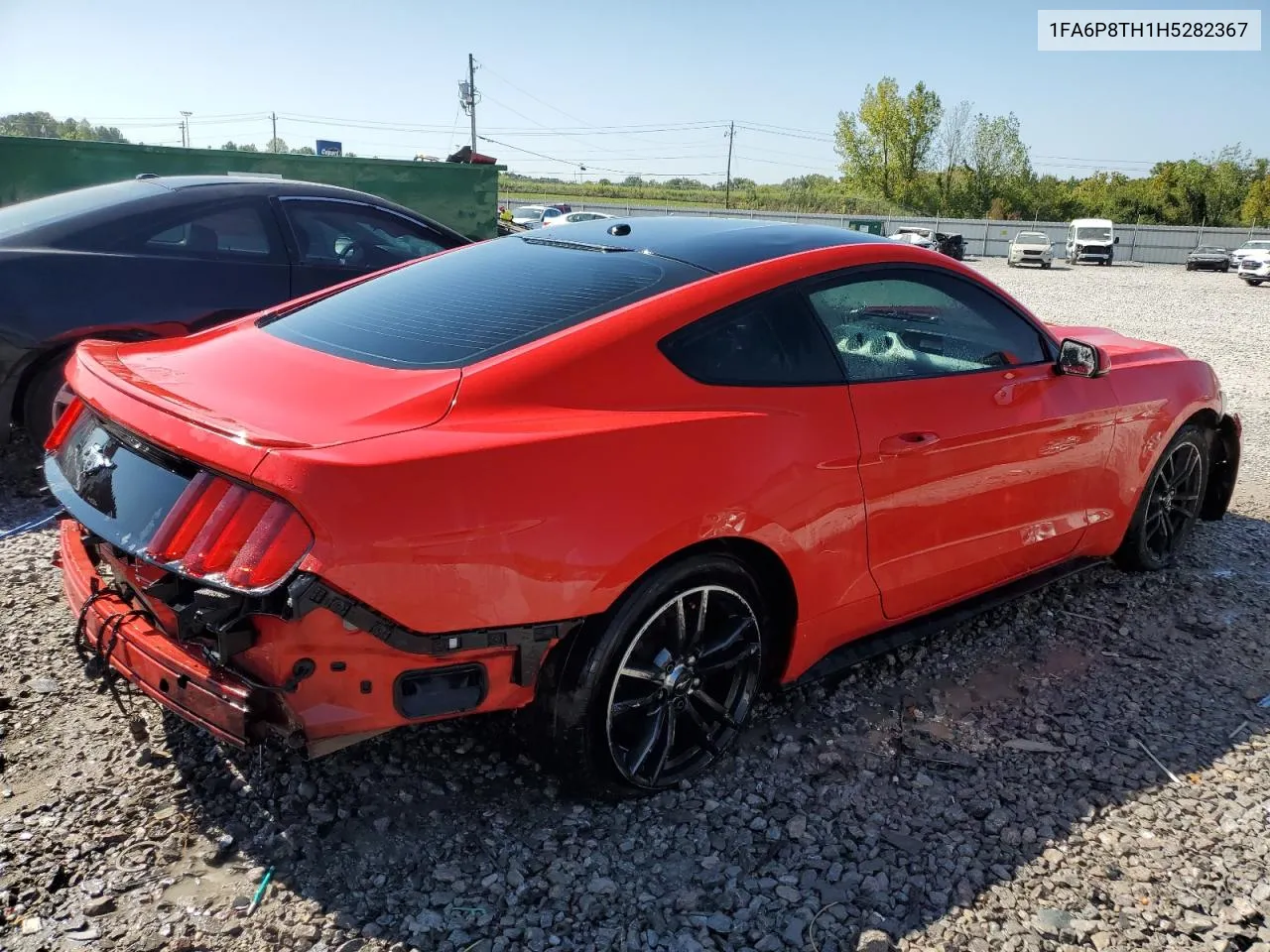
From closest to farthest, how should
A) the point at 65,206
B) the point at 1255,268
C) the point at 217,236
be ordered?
the point at 65,206, the point at 217,236, the point at 1255,268

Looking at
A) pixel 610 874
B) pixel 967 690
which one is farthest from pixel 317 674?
pixel 967 690

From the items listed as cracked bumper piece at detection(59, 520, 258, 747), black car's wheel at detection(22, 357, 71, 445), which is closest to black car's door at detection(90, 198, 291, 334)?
black car's wheel at detection(22, 357, 71, 445)

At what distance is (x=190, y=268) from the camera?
5.12 meters

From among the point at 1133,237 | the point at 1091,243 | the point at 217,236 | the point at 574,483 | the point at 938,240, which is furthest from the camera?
the point at 1133,237

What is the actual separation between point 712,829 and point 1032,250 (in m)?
42.9

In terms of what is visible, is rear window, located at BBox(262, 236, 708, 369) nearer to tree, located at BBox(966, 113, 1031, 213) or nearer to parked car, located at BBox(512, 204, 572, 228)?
parked car, located at BBox(512, 204, 572, 228)

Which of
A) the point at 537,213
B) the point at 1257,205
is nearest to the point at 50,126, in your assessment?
the point at 537,213

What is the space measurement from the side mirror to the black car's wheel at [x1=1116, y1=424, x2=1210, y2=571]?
90cm

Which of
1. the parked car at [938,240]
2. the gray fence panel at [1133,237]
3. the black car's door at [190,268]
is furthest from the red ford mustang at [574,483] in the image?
the gray fence panel at [1133,237]

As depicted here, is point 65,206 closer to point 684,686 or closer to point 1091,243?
point 684,686

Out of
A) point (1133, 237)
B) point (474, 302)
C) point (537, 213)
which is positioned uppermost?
point (1133, 237)

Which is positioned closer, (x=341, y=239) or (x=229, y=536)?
(x=229, y=536)

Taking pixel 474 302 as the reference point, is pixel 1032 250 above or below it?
above

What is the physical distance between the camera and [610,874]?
7.80 feet
